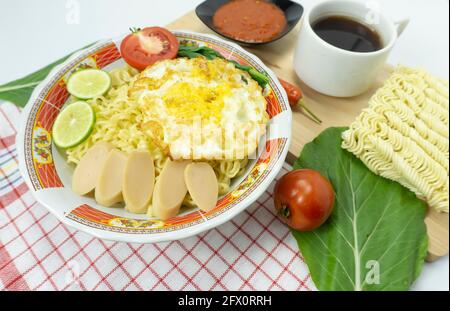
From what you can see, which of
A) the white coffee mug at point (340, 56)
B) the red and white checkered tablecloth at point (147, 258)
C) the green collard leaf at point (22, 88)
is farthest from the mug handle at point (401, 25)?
the green collard leaf at point (22, 88)

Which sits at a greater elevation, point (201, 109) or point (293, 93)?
point (201, 109)

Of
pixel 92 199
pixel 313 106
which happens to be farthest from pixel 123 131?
pixel 313 106

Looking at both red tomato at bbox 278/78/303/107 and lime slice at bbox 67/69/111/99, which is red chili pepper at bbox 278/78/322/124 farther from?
lime slice at bbox 67/69/111/99

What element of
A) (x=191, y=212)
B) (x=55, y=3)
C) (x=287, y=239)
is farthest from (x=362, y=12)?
(x=55, y=3)

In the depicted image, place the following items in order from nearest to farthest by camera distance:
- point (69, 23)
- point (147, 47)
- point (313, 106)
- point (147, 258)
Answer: point (147, 258) → point (147, 47) → point (313, 106) → point (69, 23)

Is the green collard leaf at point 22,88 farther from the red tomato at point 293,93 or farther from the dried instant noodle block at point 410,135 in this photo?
the dried instant noodle block at point 410,135

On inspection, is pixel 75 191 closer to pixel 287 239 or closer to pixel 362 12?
pixel 287 239

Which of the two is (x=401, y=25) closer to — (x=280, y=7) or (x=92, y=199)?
(x=280, y=7)

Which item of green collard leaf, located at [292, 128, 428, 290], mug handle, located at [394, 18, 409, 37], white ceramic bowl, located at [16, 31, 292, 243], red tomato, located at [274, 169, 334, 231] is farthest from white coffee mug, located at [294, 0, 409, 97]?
red tomato, located at [274, 169, 334, 231]
